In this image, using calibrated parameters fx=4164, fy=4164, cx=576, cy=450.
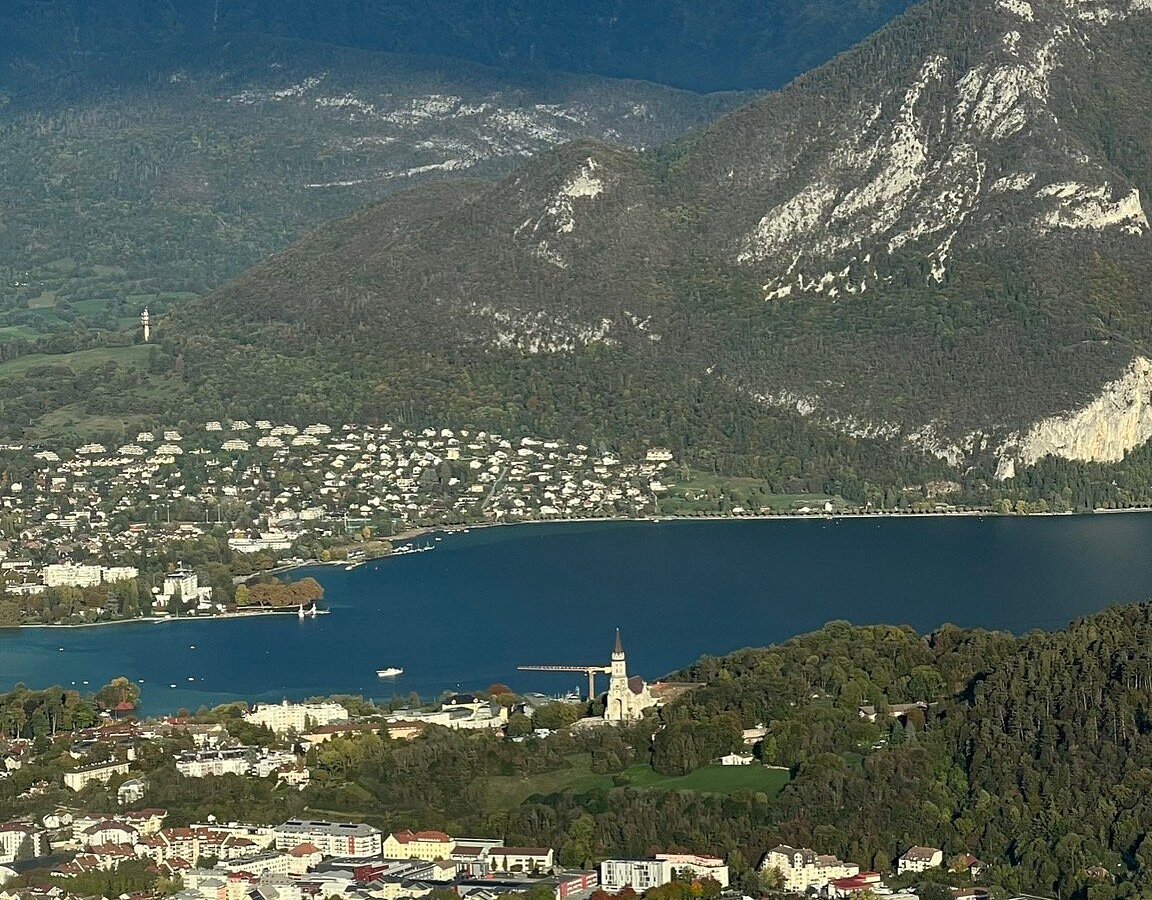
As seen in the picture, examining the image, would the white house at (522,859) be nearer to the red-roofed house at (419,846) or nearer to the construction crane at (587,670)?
the red-roofed house at (419,846)

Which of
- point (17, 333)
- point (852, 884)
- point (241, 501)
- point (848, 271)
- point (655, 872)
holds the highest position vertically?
point (848, 271)

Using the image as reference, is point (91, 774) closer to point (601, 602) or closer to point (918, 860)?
point (918, 860)

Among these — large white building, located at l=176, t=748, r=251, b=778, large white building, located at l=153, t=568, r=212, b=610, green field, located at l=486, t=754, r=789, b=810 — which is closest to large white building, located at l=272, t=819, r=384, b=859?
green field, located at l=486, t=754, r=789, b=810


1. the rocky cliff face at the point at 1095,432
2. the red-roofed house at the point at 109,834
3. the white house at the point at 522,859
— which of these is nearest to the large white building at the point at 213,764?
the red-roofed house at the point at 109,834

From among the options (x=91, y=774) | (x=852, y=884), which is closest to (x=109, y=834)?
(x=91, y=774)

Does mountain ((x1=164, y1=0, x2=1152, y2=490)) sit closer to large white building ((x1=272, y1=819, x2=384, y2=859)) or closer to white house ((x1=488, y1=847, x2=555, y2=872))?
large white building ((x1=272, y1=819, x2=384, y2=859))
